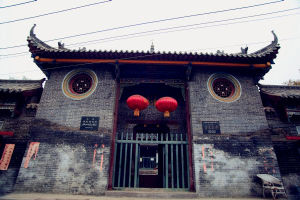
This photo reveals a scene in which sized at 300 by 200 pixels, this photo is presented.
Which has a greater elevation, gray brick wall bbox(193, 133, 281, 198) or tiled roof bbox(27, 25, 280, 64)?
tiled roof bbox(27, 25, 280, 64)

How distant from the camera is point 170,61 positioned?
6.12 m

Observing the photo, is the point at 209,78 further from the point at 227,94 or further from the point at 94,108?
the point at 94,108

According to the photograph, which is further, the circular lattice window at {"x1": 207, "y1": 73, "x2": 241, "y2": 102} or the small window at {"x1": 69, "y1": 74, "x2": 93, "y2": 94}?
the small window at {"x1": 69, "y1": 74, "x2": 93, "y2": 94}

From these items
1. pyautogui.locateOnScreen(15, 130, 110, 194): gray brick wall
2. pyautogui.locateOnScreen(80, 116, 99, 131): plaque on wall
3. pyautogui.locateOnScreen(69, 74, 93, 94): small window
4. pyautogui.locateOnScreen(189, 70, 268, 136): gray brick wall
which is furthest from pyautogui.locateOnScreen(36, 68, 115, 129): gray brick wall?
pyautogui.locateOnScreen(189, 70, 268, 136): gray brick wall

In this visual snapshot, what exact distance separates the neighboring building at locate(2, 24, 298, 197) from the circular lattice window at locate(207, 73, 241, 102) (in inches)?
1.4

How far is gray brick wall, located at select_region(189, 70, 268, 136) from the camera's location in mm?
5836

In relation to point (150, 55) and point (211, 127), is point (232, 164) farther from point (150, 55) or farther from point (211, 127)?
point (150, 55)

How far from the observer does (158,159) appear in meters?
7.93

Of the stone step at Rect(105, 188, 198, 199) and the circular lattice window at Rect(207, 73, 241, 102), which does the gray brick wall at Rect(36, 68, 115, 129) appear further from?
the circular lattice window at Rect(207, 73, 241, 102)

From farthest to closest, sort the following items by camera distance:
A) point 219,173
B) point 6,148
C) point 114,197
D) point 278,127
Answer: point 278,127, point 6,148, point 219,173, point 114,197

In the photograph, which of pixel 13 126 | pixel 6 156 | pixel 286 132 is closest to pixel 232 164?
pixel 286 132

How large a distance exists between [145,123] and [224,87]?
364 cm

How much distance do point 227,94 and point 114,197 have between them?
17.7 feet

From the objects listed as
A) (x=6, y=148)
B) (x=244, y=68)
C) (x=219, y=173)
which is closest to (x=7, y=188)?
(x=6, y=148)
